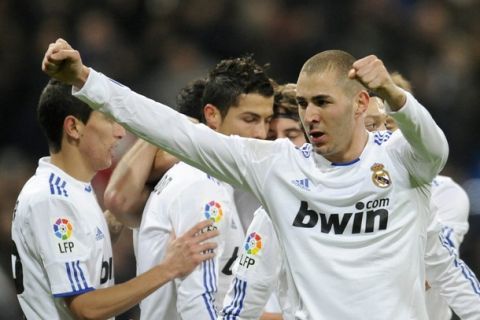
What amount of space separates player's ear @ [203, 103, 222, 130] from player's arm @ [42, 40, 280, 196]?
126 centimetres

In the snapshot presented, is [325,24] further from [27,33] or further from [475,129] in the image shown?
[27,33]

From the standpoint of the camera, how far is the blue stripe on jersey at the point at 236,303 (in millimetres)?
4945

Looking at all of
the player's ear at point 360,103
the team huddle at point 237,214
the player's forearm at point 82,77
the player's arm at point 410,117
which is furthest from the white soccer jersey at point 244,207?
the player's forearm at point 82,77

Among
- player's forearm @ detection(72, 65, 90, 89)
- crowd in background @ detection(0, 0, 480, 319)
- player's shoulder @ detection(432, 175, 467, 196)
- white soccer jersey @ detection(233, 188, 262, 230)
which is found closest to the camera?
player's forearm @ detection(72, 65, 90, 89)

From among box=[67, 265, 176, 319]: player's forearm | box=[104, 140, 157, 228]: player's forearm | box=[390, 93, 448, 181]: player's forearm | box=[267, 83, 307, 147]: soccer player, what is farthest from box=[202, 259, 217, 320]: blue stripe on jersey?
box=[267, 83, 307, 147]: soccer player

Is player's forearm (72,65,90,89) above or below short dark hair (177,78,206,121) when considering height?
below

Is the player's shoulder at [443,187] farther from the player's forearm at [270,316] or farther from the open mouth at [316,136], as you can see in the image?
the open mouth at [316,136]

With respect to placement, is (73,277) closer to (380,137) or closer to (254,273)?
(254,273)

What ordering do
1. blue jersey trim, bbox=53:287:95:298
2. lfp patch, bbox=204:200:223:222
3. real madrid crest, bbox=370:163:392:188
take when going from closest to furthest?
real madrid crest, bbox=370:163:392:188, blue jersey trim, bbox=53:287:95:298, lfp patch, bbox=204:200:223:222

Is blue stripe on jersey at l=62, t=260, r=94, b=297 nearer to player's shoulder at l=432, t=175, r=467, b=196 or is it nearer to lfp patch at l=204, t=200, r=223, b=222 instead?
lfp patch at l=204, t=200, r=223, b=222

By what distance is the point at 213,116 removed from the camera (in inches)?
234

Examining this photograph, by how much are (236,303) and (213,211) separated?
491mm

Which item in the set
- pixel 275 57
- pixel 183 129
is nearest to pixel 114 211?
pixel 183 129

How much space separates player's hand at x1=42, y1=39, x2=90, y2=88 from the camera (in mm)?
3934
